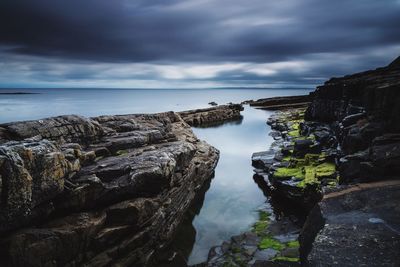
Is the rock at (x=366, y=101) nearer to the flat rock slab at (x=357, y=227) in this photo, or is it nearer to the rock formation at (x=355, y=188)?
the rock formation at (x=355, y=188)

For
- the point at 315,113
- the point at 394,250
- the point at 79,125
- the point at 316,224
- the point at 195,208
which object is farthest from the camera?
the point at 315,113

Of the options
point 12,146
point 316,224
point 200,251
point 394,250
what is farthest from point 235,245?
point 12,146

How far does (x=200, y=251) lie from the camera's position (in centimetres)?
1725

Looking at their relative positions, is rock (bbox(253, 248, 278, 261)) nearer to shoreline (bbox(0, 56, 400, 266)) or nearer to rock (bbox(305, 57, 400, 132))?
shoreline (bbox(0, 56, 400, 266))

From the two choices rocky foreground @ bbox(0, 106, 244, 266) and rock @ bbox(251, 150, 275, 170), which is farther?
rock @ bbox(251, 150, 275, 170)

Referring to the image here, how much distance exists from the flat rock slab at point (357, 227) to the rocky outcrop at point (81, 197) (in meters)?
7.92

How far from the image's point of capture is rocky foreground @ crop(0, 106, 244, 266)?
1117 cm

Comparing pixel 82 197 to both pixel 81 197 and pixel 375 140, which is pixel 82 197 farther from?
pixel 375 140

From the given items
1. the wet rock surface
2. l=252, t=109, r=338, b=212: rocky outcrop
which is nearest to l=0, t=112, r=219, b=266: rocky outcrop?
the wet rock surface

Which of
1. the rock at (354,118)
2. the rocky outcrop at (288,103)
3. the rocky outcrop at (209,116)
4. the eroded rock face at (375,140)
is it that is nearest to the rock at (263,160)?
the rock at (354,118)

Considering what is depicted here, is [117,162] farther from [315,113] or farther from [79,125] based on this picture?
[315,113]

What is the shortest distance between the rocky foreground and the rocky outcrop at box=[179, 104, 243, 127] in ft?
191

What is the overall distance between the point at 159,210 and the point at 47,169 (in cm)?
640

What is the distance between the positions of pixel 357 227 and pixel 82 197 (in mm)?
11237
